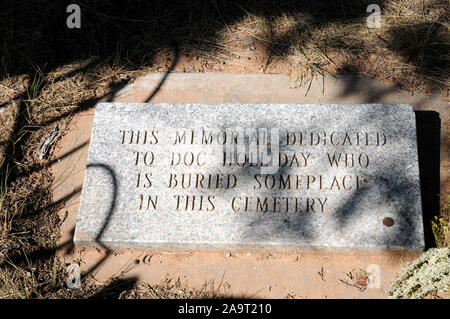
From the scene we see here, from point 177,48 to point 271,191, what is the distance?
6.48ft

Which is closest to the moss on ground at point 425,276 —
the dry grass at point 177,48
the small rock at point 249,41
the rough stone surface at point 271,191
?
the rough stone surface at point 271,191

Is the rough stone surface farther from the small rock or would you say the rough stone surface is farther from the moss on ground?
the small rock

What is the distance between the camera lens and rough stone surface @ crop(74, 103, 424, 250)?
3.35m

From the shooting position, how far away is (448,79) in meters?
4.27

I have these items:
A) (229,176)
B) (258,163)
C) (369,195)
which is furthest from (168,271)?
(369,195)

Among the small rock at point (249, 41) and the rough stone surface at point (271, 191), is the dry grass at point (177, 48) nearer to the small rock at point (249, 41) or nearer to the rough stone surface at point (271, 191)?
the small rock at point (249, 41)

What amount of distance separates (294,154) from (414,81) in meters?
1.59

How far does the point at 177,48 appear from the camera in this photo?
15.2ft

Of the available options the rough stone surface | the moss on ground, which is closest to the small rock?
the rough stone surface

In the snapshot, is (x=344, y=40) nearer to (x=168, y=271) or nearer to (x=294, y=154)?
(x=294, y=154)

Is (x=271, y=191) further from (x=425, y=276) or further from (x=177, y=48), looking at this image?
(x=177, y=48)

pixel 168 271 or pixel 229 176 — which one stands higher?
pixel 229 176

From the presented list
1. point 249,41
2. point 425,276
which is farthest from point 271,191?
point 249,41
